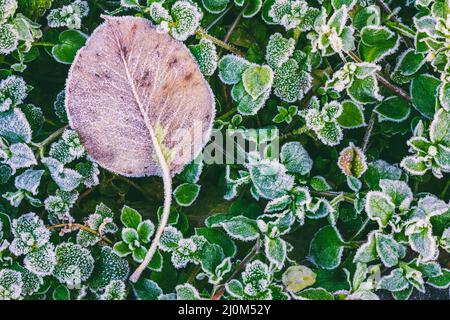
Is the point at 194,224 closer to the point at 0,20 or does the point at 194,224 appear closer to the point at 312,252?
the point at 312,252

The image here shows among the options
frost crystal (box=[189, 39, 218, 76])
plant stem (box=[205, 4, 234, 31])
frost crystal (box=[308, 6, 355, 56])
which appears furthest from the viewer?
plant stem (box=[205, 4, 234, 31])

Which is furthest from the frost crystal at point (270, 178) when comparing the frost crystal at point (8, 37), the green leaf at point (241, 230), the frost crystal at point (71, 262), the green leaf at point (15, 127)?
the frost crystal at point (8, 37)

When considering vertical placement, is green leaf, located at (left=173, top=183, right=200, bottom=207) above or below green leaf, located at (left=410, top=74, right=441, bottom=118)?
below

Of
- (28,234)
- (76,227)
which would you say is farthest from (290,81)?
(28,234)

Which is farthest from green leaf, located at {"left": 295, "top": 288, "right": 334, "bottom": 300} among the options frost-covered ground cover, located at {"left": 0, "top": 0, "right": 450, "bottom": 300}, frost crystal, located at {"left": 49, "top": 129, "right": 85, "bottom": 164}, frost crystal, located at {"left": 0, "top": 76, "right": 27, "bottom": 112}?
frost crystal, located at {"left": 0, "top": 76, "right": 27, "bottom": 112}

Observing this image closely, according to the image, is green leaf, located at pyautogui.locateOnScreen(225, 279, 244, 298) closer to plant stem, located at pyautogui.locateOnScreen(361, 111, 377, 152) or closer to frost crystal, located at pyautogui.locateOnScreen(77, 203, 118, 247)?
frost crystal, located at pyautogui.locateOnScreen(77, 203, 118, 247)

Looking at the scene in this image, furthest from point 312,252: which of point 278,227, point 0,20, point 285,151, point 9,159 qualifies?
point 0,20

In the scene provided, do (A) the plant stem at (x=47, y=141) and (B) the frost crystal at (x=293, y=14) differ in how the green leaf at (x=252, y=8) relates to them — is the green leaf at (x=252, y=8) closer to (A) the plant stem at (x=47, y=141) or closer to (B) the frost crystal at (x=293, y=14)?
(B) the frost crystal at (x=293, y=14)

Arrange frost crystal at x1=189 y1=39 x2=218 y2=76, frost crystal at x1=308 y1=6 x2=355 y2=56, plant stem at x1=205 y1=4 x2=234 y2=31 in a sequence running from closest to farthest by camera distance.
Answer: frost crystal at x1=308 y1=6 x2=355 y2=56
frost crystal at x1=189 y1=39 x2=218 y2=76
plant stem at x1=205 y1=4 x2=234 y2=31
